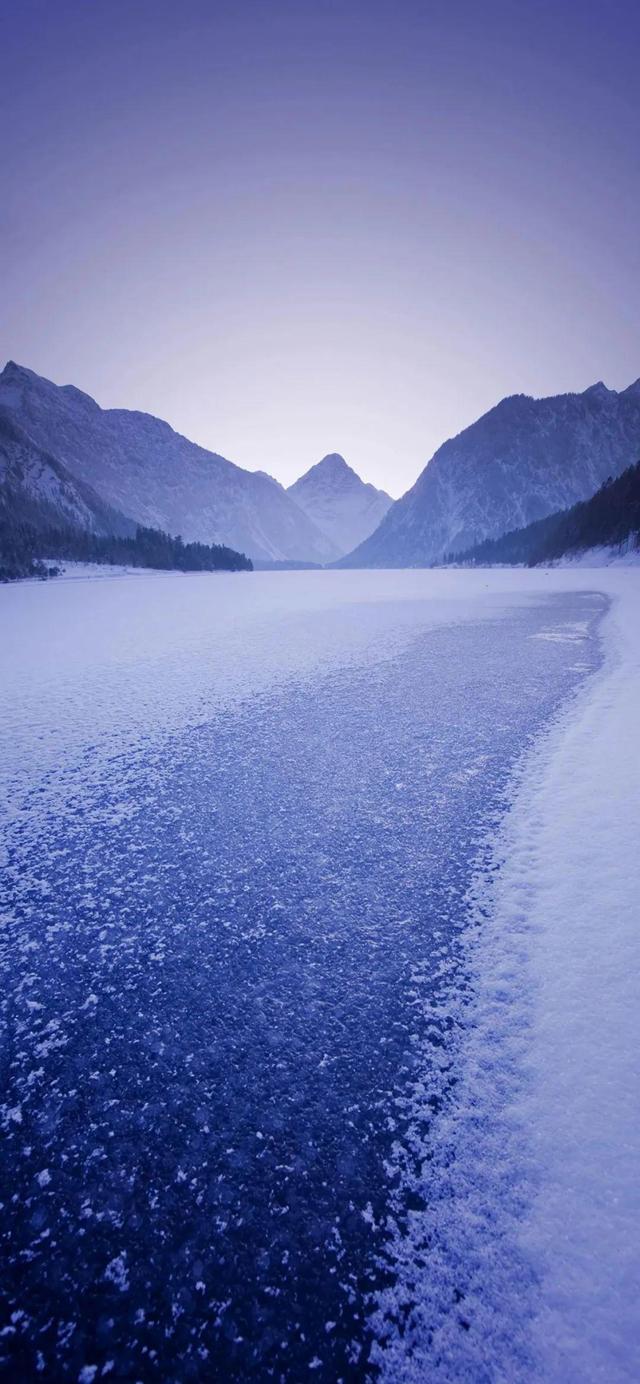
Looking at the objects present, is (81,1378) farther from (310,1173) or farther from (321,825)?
(321,825)

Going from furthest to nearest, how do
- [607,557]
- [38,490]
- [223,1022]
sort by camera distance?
[38,490]
[607,557]
[223,1022]

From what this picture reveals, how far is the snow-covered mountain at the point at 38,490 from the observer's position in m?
163

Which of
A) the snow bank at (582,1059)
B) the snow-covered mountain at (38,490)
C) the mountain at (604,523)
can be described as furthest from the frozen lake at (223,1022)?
the snow-covered mountain at (38,490)

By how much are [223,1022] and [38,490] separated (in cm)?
20644

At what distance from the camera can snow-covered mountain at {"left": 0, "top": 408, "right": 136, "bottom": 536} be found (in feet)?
536

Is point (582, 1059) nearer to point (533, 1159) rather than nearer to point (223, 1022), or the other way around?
point (533, 1159)

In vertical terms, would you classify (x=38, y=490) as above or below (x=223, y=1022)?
above

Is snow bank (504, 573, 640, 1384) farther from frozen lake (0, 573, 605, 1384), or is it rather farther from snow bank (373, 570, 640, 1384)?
frozen lake (0, 573, 605, 1384)

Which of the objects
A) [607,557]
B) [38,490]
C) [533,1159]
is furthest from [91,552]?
[533,1159]

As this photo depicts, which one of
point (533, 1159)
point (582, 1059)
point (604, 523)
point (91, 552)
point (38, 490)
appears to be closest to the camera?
point (533, 1159)

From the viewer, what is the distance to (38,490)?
175 metres

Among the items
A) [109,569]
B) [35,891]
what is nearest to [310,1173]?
[35,891]

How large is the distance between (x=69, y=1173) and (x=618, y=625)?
737 inches

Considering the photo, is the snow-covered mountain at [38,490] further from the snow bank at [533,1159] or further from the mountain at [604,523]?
the snow bank at [533,1159]
